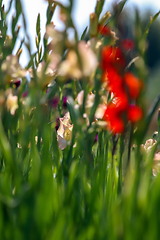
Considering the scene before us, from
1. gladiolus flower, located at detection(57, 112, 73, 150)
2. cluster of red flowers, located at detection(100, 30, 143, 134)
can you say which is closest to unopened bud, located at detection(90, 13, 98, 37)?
cluster of red flowers, located at detection(100, 30, 143, 134)

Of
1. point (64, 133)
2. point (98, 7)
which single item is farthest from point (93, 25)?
point (64, 133)

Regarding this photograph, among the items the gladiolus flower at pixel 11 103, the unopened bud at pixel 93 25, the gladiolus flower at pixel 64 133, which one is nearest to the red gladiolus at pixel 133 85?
the unopened bud at pixel 93 25

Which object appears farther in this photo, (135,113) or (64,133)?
(64,133)

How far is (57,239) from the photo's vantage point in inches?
16.1

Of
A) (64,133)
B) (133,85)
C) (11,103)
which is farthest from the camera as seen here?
(64,133)

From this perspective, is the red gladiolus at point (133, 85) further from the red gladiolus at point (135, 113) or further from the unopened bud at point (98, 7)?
the unopened bud at point (98, 7)

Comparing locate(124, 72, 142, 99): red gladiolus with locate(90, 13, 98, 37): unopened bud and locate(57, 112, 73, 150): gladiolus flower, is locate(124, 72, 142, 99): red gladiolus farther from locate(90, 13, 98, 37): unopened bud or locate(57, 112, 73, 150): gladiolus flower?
locate(57, 112, 73, 150): gladiolus flower

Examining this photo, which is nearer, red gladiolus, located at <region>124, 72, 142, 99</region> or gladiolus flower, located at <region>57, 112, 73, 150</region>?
red gladiolus, located at <region>124, 72, 142, 99</region>

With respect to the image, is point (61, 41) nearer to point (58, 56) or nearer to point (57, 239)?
point (58, 56)

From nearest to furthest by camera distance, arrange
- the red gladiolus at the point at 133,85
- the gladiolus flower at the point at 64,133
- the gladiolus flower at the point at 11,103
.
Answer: the red gladiolus at the point at 133,85
the gladiolus flower at the point at 11,103
the gladiolus flower at the point at 64,133

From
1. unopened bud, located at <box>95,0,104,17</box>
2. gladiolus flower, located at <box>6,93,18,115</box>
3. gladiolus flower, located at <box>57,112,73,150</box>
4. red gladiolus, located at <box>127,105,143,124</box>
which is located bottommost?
red gladiolus, located at <box>127,105,143,124</box>

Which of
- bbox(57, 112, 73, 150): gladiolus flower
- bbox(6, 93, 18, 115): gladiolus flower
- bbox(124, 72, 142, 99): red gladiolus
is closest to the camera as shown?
bbox(124, 72, 142, 99): red gladiolus

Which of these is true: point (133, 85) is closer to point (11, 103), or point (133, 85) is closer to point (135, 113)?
point (135, 113)

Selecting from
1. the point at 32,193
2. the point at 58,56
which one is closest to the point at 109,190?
the point at 32,193
